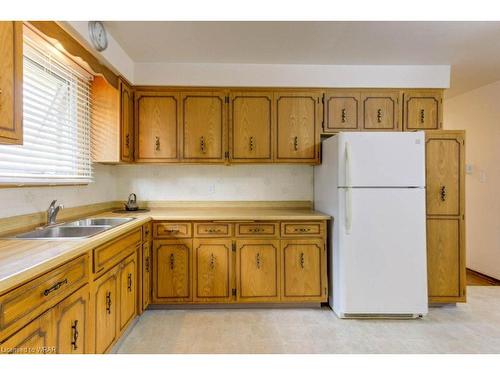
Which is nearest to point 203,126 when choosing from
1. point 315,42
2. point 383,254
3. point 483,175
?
point 315,42

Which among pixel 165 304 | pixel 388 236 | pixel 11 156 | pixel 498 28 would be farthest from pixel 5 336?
pixel 498 28

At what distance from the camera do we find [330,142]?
2.84 m

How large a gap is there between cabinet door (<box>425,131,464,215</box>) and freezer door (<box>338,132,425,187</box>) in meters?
0.33

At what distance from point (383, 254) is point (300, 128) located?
4.63 feet

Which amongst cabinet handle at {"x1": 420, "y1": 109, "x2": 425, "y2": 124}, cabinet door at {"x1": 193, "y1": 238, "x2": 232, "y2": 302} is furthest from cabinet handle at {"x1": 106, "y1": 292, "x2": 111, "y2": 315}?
cabinet handle at {"x1": 420, "y1": 109, "x2": 425, "y2": 124}

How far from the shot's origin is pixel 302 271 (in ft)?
9.24

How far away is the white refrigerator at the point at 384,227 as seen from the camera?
2.55 meters

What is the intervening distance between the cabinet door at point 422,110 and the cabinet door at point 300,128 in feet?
2.97

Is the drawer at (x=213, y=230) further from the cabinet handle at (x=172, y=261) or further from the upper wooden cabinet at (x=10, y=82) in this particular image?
the upper wooden cabinet at (x=10, y=82)

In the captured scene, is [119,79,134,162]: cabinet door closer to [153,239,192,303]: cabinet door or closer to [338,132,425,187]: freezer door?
[153,239,192,303]: cabinet door

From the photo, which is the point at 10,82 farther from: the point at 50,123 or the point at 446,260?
→ the point at 446,260

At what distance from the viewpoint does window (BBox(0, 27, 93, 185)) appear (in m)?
1.94

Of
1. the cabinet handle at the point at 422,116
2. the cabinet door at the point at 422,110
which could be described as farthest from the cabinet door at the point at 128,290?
the cabinet handle at the point at 422,116

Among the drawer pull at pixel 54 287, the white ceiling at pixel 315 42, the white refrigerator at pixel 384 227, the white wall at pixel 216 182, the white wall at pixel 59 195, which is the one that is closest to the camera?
the drawer pull at pixel 54 287
